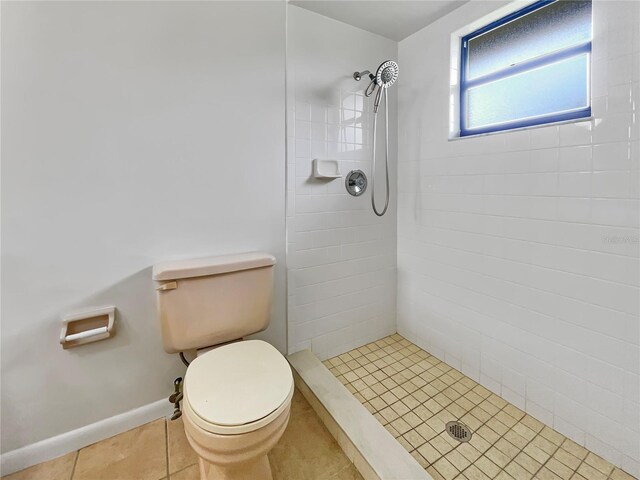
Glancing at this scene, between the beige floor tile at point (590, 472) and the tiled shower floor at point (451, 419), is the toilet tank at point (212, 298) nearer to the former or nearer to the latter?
the tiled shower floor at point (451, 419)

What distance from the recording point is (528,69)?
1.47 metres

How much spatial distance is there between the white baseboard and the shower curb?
2.31 feet

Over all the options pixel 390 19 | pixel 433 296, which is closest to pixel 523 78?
pixel 390 19

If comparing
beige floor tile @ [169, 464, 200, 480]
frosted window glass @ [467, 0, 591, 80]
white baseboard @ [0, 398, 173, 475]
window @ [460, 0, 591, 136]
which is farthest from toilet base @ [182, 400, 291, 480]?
frosted window glass @ [467, 0, 591, 80]

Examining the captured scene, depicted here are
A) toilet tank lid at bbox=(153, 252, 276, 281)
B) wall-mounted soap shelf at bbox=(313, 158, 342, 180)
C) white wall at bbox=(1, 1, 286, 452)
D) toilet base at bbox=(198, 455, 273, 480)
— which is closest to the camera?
toilet base at bbox=(198, 455, 273, 480)

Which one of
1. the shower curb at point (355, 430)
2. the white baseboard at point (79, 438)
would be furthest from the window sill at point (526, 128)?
the white baseboard at point (79, 438)

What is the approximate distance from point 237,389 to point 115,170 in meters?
1.02

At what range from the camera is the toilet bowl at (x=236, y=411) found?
900 millimetres

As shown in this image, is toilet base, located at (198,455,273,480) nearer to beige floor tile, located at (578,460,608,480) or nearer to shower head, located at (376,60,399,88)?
beige floor tile, located at (578,460,608,480)

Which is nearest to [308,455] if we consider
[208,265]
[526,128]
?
[208,265]

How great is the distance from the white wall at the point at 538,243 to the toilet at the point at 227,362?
1099mm

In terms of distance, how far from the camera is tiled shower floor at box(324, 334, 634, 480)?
121cm

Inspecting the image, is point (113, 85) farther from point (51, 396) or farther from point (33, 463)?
point (33, 463)

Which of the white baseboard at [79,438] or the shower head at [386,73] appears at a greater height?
the shower head at [386,73]
